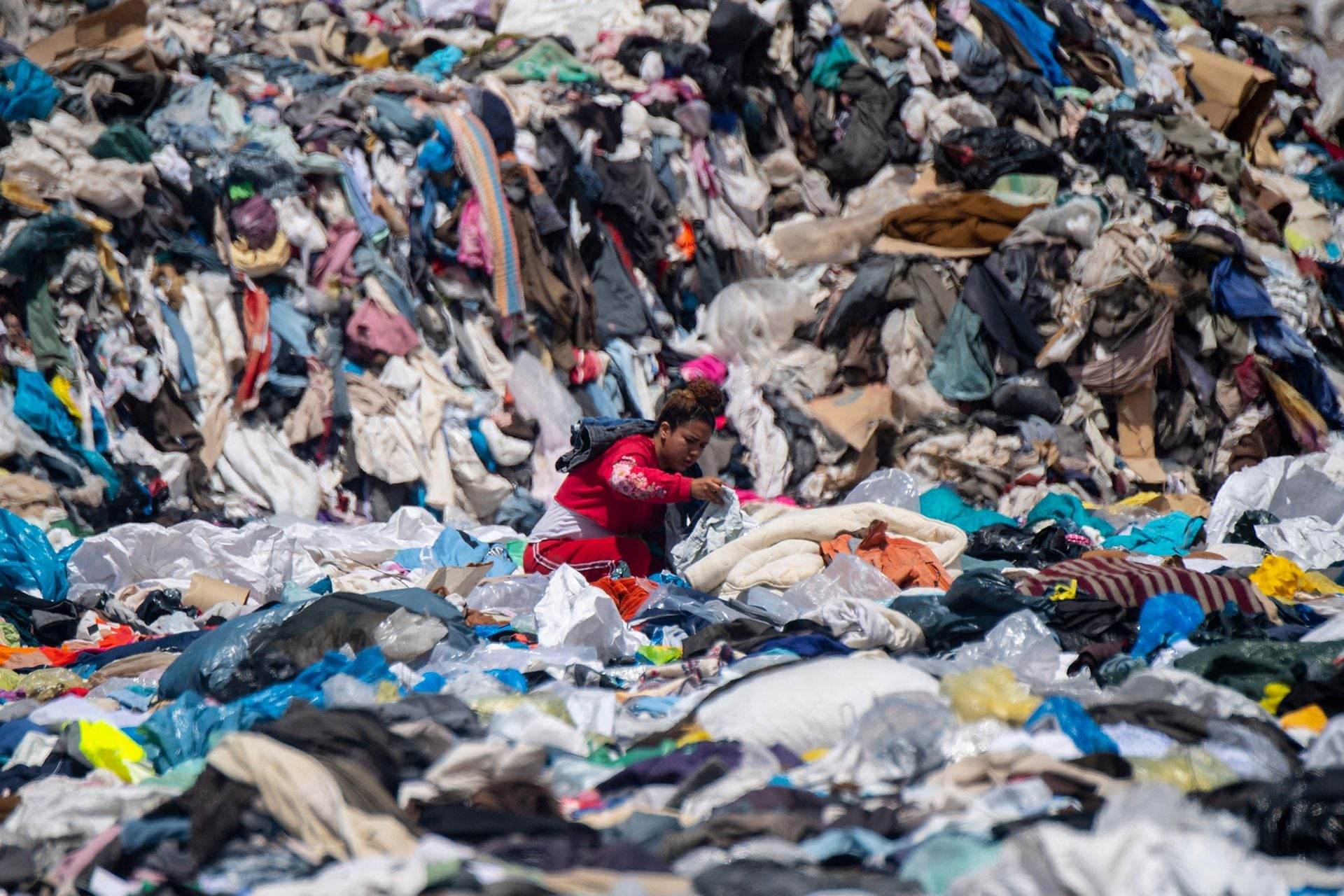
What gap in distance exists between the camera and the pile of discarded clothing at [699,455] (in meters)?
2.20

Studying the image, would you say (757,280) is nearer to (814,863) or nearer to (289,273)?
(289,273)

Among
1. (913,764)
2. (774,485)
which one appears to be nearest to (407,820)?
(913,764)

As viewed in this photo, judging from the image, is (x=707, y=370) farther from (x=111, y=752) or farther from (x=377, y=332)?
(x=111, y=752)

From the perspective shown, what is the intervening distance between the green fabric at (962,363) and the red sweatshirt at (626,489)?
2797mm

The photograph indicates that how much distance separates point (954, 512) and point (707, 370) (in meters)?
1.79

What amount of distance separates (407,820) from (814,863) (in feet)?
2.38

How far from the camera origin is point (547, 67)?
7629 mm

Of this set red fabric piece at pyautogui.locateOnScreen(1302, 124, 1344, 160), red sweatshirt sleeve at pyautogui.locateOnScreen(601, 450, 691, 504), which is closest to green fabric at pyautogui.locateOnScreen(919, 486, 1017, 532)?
red sweatshirt sleeve at pyautogui.locateOnScreen(601, 450, 691, 504)

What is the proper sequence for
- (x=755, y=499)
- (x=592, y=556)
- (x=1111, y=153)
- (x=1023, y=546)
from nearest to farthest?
(x=592, y=556)
(x=1023, y=546)
(x=755, y=499)
(x=1111, y=153)

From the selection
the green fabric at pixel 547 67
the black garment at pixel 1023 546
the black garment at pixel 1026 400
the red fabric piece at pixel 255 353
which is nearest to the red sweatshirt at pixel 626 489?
the black garment at pixel 1023 546

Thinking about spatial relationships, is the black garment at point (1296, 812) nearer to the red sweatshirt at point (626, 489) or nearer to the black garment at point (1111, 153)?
the red sweatshirt at point (626, 489)

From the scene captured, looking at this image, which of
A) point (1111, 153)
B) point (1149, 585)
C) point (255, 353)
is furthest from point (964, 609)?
point (1111, 153)

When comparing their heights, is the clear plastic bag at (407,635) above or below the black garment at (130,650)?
above

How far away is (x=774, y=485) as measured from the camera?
6570mm
